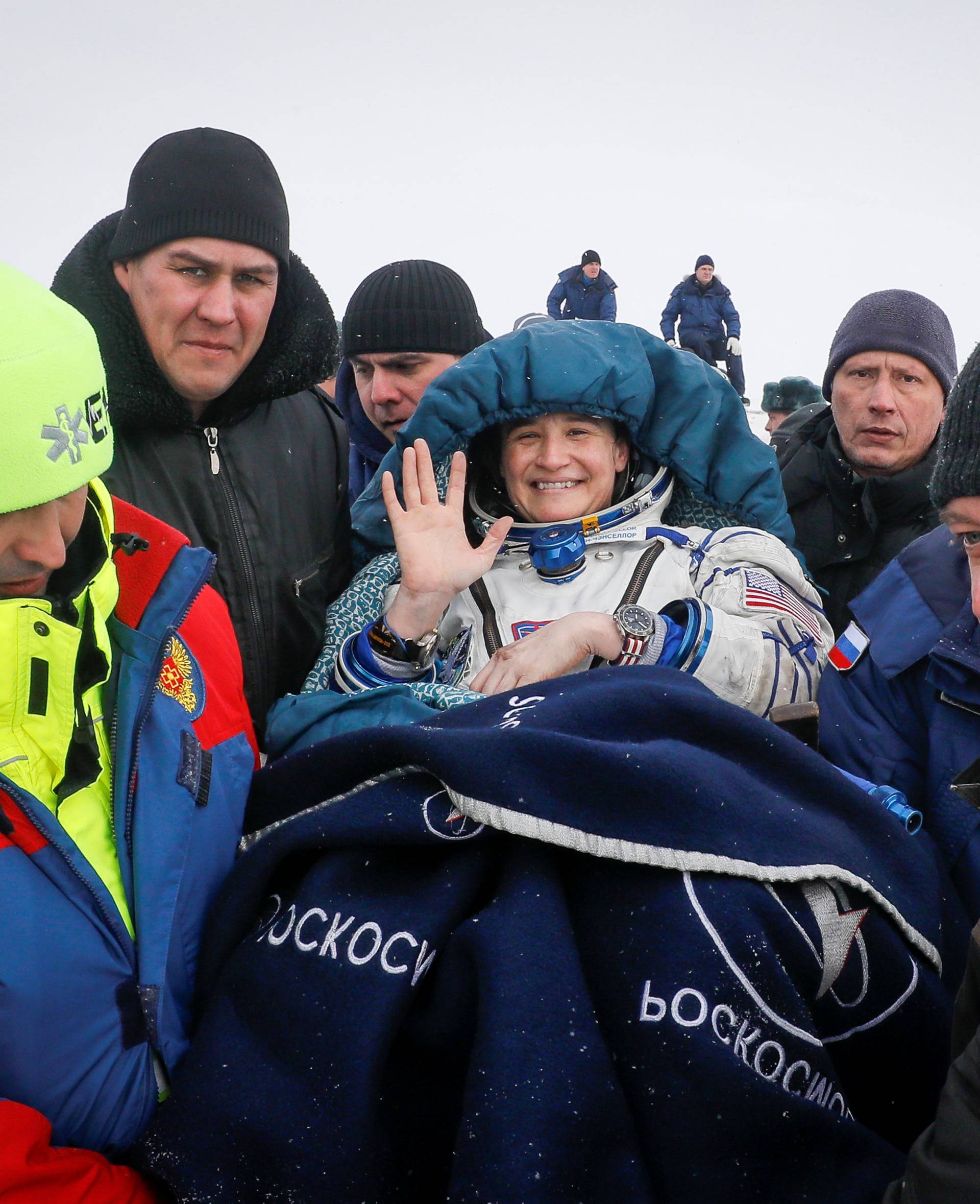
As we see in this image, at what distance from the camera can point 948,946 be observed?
130 cm

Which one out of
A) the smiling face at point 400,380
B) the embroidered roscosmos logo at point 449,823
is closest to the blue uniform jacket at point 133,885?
the embroidered roscosmos logo at point 449,823

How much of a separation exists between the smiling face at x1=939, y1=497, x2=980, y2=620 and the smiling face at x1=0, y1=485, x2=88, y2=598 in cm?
115

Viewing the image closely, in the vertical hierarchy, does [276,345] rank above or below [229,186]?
below

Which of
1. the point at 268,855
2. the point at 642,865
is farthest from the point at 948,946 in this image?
the point at 268,855

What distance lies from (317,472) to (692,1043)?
156cm

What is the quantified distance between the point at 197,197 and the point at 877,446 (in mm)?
1828

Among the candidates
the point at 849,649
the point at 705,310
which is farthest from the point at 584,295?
the point at 849,649

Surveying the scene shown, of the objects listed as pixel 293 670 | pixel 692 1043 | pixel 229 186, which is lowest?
pixel 293 670

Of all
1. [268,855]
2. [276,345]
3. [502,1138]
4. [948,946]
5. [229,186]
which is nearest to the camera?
[502,1138]

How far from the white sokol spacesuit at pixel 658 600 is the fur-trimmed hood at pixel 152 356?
49 centimetres

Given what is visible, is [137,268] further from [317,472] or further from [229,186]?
[317,472]

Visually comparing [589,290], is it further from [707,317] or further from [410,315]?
[410,315]

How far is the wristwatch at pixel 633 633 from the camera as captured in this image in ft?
6.15

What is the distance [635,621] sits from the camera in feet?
6.23
